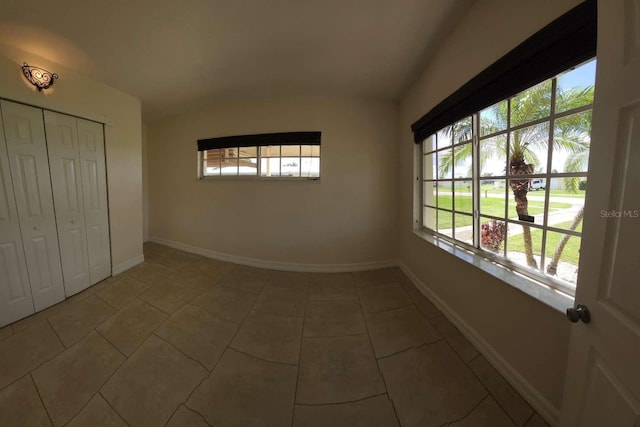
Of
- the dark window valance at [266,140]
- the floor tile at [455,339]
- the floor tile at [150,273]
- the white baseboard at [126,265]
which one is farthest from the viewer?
the dark window valance at [266,140]

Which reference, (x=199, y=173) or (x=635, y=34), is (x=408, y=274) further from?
(x=199, y=173)

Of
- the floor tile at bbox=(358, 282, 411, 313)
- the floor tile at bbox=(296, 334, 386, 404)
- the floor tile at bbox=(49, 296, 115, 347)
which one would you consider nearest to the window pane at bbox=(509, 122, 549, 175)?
the floor tile at bbox=(358, 282, 411, 313)

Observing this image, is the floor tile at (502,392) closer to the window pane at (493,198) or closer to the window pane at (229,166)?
the window pane at (493,198)

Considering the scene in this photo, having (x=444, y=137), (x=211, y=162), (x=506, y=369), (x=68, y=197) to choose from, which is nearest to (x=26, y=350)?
(x=68, y=197)

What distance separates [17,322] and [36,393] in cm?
120

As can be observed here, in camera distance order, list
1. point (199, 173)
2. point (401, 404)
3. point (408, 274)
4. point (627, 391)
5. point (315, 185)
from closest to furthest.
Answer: point (627, 391) → point (401, 404) → point (408, 274) → point (315, 185) → point (199, 173)

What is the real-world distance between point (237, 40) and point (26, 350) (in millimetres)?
2944

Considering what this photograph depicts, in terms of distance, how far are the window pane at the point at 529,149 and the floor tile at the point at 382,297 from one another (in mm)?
1489

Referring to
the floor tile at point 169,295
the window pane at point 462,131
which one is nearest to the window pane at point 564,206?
the window pane at point 462,131

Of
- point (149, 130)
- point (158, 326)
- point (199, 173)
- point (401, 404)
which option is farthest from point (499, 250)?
point (149, 130)

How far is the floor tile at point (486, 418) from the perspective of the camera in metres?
1.01

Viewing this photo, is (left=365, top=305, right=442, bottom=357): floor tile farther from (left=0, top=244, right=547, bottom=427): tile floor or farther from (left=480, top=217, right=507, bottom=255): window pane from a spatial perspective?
(left=480, top=217, right=507, bottom=255): window pane

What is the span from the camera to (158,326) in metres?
1.69

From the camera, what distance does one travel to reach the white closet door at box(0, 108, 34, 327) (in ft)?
5.58
